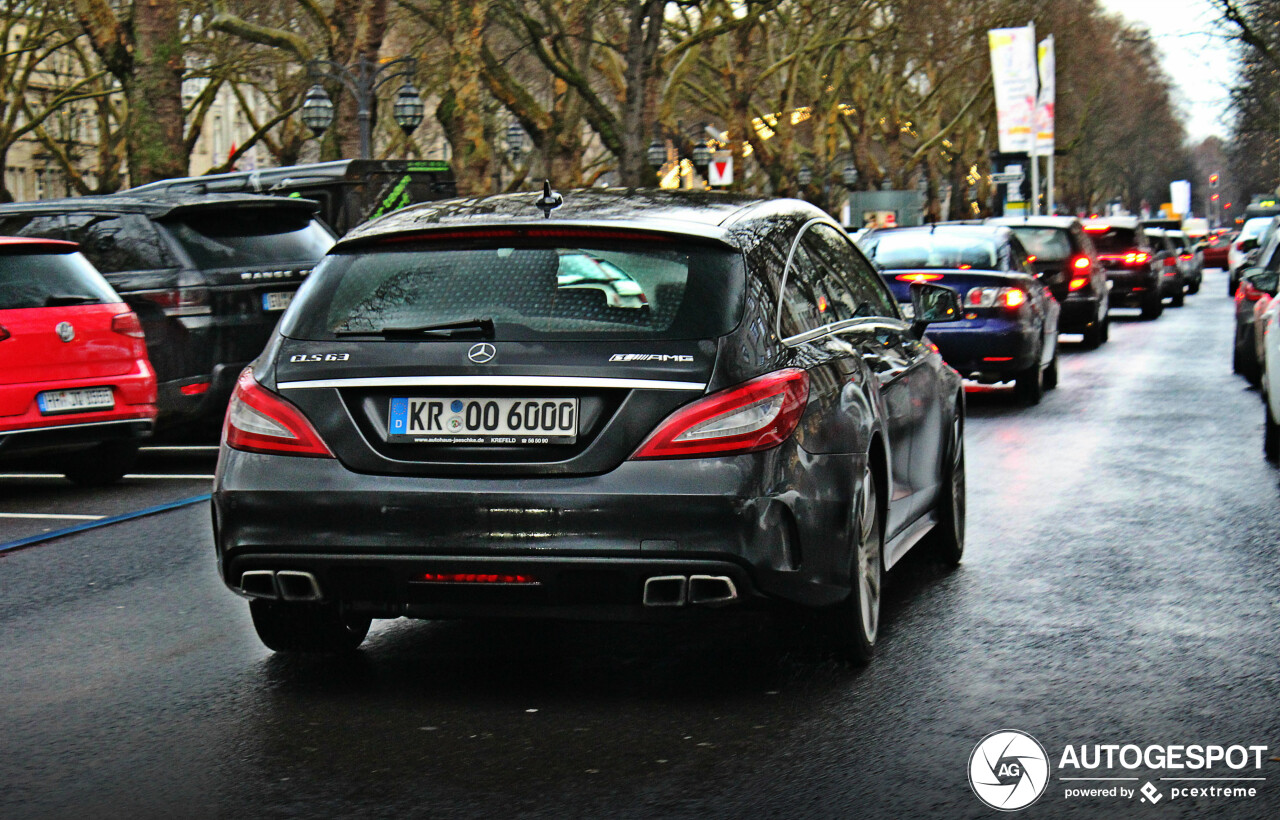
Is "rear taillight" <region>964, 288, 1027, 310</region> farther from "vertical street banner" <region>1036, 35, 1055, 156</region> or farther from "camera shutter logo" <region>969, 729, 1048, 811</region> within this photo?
"vertical street banner" <region>1036, 35, 1055, 156</region>

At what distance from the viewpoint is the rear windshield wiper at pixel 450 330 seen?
5.49 metres

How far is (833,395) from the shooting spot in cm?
581

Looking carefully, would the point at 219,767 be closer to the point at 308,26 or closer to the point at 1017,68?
the point at 1017,68

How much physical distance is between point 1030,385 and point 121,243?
789 cm

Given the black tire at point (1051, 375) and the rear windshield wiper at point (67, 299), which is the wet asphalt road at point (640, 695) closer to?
the rear windshield wiper at point (67, 299)

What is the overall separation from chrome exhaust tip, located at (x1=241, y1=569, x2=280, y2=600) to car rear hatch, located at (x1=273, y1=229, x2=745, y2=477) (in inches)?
16.1

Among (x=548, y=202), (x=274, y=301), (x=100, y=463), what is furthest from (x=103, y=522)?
(x=548, y=202)

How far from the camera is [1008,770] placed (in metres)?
4.87

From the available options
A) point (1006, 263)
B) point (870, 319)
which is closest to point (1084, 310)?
point (1006, 263)

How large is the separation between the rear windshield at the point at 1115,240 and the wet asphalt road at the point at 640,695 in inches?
949

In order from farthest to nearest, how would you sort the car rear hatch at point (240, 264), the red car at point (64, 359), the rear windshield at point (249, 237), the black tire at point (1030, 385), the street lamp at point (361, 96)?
the street lamp at point (361, 96), the black tire at point (1030, 385), the rear windshield at point (249, 237), the car rear hatch at point (240, 264), the red car at point (64, 359)

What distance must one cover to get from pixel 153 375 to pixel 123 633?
16.6 feet

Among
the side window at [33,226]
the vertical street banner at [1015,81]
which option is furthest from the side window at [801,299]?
the vertical street banner at [1015,81]

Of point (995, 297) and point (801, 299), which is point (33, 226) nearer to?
point (995, 297)
